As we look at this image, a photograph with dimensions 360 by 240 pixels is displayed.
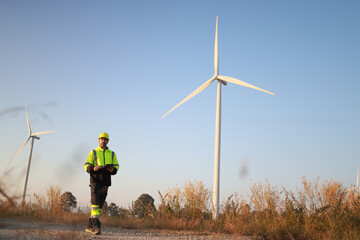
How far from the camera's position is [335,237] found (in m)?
8.60

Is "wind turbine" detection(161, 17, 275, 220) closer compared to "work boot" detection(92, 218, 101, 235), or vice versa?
"work boot" detection(92, 218, 101, 235)

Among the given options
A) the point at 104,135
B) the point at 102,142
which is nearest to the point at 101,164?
the point at 102,142

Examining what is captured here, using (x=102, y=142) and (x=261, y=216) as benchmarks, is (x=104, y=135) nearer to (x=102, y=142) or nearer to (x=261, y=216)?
(x=102, y=142)

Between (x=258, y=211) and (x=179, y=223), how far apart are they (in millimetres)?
2910

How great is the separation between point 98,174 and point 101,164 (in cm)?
32

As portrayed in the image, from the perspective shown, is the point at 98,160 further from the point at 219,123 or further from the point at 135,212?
the point at 219,123

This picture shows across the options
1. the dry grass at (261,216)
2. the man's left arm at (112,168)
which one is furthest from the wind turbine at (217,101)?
the man's left arm at (112,168)

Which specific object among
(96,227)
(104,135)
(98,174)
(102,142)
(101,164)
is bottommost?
(96,227)

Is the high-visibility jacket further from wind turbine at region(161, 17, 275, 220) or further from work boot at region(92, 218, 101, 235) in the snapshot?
wind turbine at region(161, 17, 275, 220)

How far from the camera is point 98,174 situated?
891cm

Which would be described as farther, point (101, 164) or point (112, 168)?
point (101, 164)

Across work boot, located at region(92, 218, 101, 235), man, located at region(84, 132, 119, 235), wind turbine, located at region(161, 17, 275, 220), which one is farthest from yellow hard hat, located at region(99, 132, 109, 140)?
wind turbine, located at region(161, 17, 275, 220)

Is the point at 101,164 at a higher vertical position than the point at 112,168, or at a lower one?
higher

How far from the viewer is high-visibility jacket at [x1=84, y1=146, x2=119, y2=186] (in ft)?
29.1
